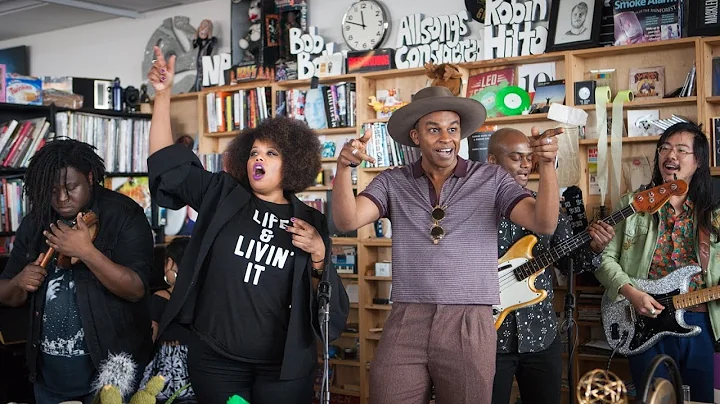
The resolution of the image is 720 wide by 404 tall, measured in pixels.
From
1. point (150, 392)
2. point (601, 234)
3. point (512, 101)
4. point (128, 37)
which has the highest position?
point (128, 37)

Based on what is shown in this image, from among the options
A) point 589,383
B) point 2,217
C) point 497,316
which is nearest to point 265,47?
point 2,217

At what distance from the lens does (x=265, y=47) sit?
581 cm

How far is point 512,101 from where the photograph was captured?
489 centimetres

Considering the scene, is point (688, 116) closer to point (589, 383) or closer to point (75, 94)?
point (589, 383)

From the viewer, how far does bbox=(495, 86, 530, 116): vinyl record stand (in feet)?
16.0

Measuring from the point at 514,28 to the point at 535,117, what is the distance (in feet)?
1.81

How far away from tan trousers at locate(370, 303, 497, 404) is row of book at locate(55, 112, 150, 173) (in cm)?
380

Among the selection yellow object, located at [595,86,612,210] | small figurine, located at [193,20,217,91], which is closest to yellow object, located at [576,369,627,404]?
yellow object, located at [595,86,612,210]

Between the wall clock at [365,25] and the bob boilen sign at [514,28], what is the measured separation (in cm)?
79

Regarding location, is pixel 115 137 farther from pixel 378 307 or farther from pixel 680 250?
pixel 680 250

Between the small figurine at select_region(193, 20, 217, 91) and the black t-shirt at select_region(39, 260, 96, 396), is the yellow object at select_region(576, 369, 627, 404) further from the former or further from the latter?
the small figurine at select_region(193, 20, 217, 91)

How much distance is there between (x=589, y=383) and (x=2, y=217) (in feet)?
14.6

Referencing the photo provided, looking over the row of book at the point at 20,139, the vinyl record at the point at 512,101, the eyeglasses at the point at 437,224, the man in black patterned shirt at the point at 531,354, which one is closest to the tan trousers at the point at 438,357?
the eyeglasses at the point at 437,224

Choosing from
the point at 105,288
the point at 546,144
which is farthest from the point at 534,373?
the point at 105,288
